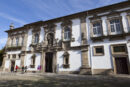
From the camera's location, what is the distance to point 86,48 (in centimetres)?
1430

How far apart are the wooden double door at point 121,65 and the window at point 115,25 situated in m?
3.95

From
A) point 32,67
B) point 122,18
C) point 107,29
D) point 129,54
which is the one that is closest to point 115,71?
point 129,54

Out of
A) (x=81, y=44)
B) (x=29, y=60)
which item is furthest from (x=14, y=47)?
(x=81, y=44)

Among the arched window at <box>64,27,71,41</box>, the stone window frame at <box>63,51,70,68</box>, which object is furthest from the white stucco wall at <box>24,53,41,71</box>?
the arched window at <box>64,27,71,41</box>

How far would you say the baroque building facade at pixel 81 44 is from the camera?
42.0 ft

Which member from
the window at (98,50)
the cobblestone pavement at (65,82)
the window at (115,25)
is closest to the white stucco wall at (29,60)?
the cobblestone pavement at (65,82)

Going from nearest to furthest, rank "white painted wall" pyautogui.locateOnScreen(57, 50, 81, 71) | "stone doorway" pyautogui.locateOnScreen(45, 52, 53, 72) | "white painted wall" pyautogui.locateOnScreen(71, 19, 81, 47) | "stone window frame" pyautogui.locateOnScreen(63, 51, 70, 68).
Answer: "white painted wall" pyautogui.locateOnScreen(57, 50, 81, 71)
"stone window frame" pyautogui.locateOnScreen(63, 51, 70, 68)
"white painted wall" pyautogui.locateOnScreen(71, 19, 81, 47)
"stone doorway" pyautogui.locateOnScreen(45, 52, 53, 72)

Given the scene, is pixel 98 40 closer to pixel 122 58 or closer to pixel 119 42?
pixel 119 42

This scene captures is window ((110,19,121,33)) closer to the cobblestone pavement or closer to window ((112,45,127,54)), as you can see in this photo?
window ((112,45,127,54))

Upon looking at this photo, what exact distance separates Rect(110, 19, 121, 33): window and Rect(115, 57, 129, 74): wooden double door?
13.0 ft

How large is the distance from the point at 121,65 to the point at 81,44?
20.0 ft

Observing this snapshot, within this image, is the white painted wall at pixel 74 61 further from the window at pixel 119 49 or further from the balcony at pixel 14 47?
the balcony at pixel 14 47

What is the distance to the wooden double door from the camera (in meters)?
12.2

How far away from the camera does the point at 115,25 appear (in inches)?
543
